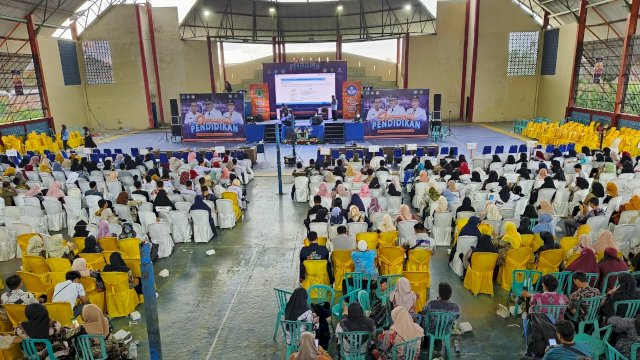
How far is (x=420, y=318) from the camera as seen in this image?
477cm

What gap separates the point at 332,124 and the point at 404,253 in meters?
13.6

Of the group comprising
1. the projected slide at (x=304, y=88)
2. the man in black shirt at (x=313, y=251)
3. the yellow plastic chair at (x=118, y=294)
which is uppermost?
the projected slide at (x=304, y=88)

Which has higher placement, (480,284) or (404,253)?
(404,253)

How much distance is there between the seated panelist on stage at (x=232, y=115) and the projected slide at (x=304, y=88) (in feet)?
15.1

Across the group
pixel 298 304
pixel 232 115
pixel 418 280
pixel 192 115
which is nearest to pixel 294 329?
pixel 298 304

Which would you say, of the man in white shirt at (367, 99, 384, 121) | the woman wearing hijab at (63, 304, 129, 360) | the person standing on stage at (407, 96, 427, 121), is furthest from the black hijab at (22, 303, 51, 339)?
the person standing on stage at (407, 96, 427, 121)

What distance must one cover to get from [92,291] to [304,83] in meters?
19.0

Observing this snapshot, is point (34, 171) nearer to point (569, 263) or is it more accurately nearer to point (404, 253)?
point (404, 253)

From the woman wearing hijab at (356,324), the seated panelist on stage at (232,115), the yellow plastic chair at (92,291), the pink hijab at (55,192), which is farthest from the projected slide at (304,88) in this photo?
the woman wearing hijab at (356,324)

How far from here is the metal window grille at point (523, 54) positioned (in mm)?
23797

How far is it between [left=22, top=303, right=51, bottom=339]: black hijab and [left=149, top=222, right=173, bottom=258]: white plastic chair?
10.8 ft

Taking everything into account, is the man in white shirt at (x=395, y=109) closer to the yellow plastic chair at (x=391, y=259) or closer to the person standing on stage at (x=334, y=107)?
the person standing on stage at (x=334, y=107)

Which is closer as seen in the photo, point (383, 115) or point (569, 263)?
point (569, 263)

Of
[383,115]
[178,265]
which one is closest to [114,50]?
[383,115]
